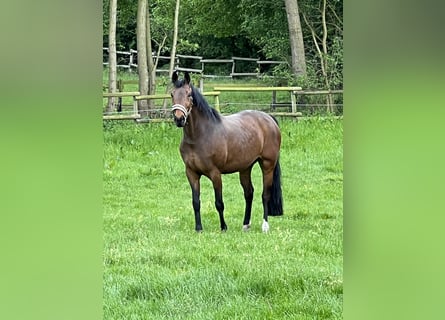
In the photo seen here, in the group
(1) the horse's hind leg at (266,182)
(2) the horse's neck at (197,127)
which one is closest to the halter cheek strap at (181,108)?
(2) the horse's neck at (197,127)

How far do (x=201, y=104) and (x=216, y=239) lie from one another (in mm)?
832

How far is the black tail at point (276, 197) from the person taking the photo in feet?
13.4

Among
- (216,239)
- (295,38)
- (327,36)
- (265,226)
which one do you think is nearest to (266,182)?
(265,226)

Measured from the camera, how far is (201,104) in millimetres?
3578

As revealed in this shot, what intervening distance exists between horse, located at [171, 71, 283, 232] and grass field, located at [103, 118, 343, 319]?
0.63 feet

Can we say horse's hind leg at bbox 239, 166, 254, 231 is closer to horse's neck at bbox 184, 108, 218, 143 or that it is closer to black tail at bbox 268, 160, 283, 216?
black tail at bbox 268, 160, 283, 216

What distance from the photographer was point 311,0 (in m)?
6.34

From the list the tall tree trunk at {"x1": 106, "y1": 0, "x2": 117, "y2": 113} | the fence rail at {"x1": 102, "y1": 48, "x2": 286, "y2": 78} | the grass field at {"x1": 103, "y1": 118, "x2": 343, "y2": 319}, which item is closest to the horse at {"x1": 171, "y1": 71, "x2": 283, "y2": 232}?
the grass field at {"x1": 103, "y1": 118, "x2": 343, "y2": 319}

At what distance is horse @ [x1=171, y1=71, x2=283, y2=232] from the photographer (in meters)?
3.67

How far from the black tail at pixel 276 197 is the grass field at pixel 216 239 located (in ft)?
0.21
